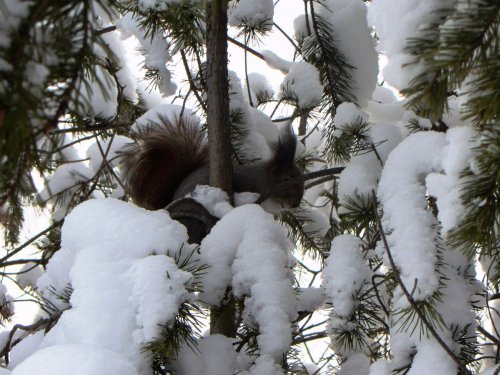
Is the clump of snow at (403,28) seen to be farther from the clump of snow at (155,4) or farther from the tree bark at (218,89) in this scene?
the tree bark at (218,89)

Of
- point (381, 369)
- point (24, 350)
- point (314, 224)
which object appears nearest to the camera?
point (381, 369)

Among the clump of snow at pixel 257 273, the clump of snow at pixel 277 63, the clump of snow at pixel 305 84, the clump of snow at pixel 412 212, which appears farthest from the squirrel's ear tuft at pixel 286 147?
the clump of snow at pixel 412 212

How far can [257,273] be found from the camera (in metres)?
1.55

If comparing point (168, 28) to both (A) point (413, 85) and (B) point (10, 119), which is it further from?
(B) point (10, 119)

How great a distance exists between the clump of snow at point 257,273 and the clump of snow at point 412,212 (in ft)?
0.93

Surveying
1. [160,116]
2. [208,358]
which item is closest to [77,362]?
[208,358]

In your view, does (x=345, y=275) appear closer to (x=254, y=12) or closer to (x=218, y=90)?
(x=218, y=90)

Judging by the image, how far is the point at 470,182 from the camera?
1059 millimetres

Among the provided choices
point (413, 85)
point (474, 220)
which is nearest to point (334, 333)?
point (474, 220)

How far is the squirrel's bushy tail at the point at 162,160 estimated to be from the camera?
267cm

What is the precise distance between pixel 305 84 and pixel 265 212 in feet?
2.03

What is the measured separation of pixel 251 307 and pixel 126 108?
1.17 m

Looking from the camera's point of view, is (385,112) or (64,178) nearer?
(385,112)

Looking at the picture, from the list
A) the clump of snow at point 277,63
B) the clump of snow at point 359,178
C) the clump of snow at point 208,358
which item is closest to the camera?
the clump of snow at point 208,358
